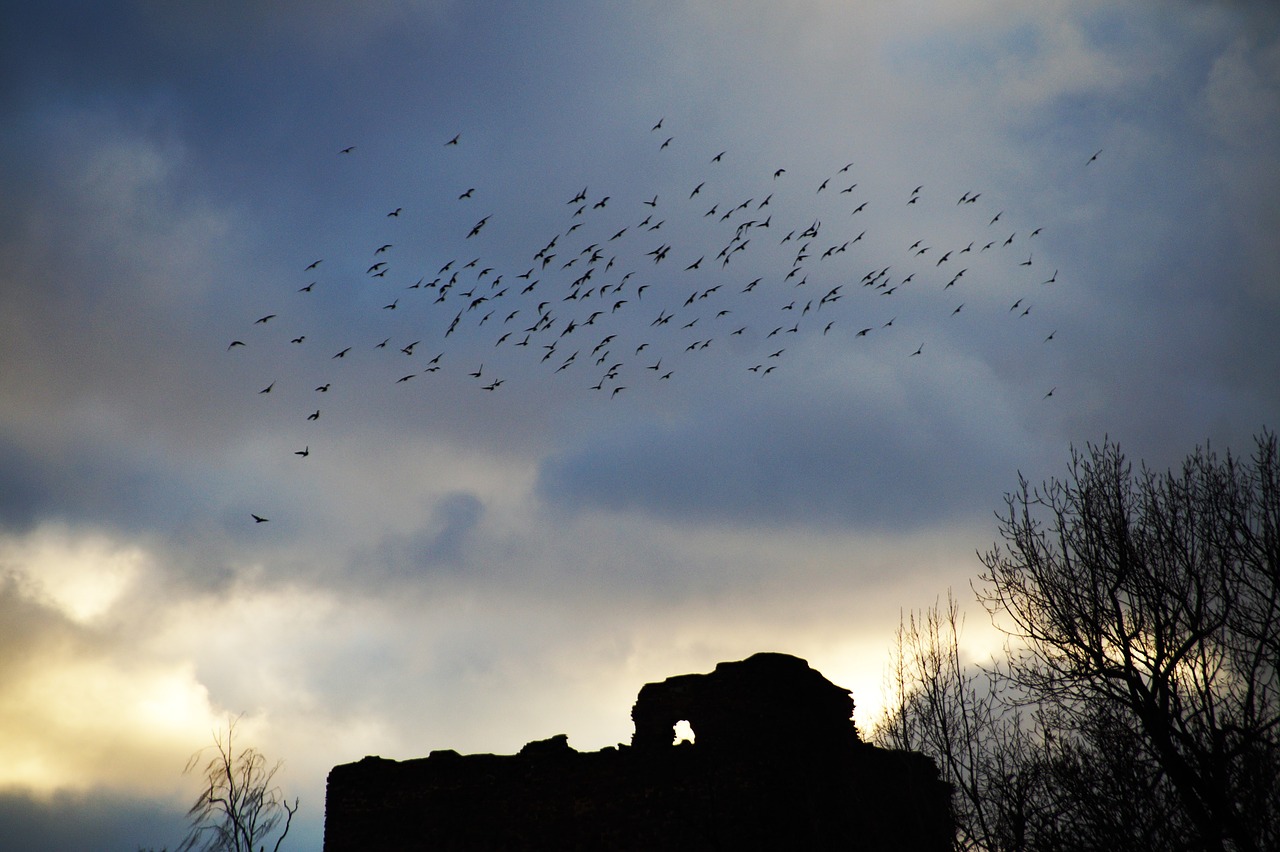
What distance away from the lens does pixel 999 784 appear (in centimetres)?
1520

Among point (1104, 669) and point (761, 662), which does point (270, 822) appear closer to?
point (761, 662)

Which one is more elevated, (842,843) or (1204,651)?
(1204,651)

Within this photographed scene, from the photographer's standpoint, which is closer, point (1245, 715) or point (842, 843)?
point (1245, 715)

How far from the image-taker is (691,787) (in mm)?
16891

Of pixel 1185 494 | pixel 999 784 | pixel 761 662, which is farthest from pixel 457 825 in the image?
pixel 1185 494

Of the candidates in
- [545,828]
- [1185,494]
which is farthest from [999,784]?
[545,828]

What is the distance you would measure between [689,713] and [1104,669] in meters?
7.64

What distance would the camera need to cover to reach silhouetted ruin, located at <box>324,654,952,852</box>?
16641 millimetres

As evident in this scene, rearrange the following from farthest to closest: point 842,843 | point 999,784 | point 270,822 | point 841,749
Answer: point 270,822
point 841,749
point 842,843
point 999,784

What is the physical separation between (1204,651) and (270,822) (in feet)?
82.4

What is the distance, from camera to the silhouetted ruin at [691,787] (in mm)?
16641

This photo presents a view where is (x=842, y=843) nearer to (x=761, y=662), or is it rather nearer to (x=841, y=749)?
(x=841, y=749)

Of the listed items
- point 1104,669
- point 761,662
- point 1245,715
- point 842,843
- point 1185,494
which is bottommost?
point 842,843

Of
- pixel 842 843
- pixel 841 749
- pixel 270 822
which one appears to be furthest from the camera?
pixel 270 822
